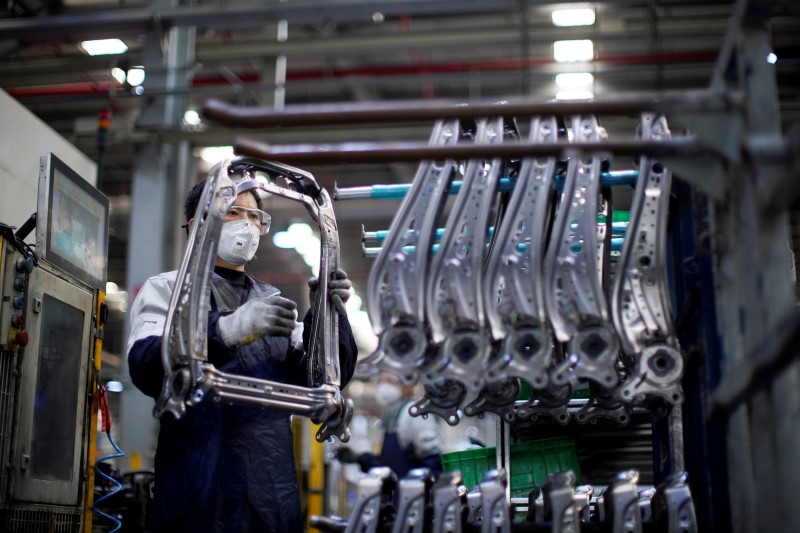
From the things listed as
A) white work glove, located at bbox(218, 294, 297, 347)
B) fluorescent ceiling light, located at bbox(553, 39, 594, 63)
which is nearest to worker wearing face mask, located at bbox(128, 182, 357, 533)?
white work glove, located at bbox(218, 294, 297, 347)

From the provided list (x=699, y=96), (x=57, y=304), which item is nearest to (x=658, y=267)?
(x=699, y=96)

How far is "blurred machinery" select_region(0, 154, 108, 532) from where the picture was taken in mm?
3695

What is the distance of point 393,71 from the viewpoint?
8.42 meters

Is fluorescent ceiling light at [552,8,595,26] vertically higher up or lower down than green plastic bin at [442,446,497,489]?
higher up

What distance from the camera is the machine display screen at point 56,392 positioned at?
392 centimetres

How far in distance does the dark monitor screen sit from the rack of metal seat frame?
2.03 m

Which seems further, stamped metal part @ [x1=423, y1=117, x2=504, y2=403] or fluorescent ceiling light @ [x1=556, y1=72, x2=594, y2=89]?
fluorescent ceiling light @ [x1=556, y1=72, x2=594, y2=89]

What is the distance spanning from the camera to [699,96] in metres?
2.24

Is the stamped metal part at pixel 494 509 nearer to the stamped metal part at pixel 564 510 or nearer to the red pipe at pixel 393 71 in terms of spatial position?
the stamped metal part at pixel 564 510

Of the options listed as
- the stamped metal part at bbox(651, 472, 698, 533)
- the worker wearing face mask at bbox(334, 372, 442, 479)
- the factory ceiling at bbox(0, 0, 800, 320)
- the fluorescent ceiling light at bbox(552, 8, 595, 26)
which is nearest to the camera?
the stamped metal part at bbox(651, 472, 698, 533)

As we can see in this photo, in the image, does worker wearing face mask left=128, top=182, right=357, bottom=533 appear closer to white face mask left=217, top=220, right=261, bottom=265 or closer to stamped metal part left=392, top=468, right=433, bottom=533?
white face mask left=217, top=220, right=261, bottom=265

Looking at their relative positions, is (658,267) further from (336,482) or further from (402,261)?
(336,482)

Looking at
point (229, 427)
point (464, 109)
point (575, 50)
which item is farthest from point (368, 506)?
point (575, 50)

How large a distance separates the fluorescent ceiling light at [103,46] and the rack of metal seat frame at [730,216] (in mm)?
6536
